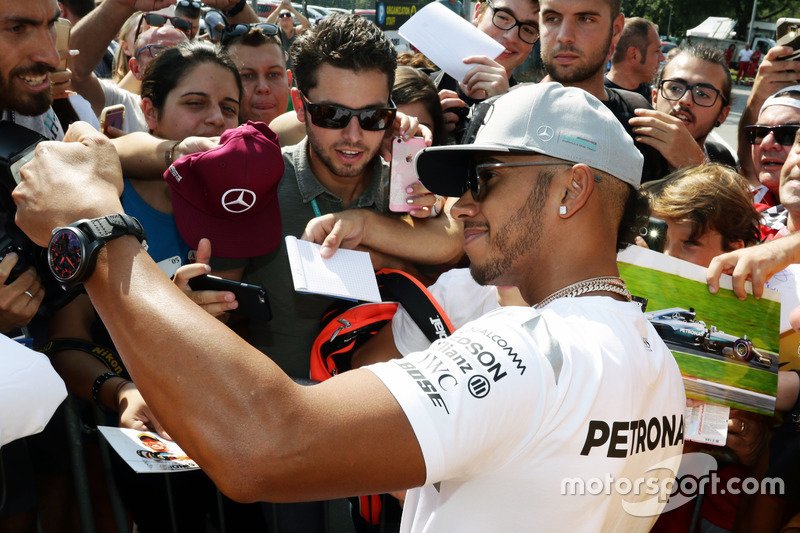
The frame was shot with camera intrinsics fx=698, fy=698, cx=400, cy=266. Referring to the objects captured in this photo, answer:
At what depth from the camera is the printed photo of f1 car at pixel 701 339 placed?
247 centimetres

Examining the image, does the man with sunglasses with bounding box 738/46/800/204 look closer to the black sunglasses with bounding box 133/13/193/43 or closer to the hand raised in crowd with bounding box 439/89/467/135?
the hand raised in crowd with bounding box 439/89/467/135

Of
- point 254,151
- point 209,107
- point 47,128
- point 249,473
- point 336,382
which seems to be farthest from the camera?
point 209,107

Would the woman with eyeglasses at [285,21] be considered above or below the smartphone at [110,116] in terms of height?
above

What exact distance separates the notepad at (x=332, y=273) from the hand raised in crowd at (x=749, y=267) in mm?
1269

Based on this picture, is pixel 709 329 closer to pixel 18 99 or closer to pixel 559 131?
pixel 559 131

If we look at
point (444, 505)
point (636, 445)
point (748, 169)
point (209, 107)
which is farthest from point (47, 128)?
point (748, 169)

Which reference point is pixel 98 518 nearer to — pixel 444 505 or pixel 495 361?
pixel 444 505

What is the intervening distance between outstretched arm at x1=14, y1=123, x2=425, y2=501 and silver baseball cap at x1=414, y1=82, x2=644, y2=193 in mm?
774

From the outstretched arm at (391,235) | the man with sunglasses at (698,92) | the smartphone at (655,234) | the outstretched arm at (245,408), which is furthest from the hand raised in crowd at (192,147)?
the man with sunglasses at (698,92)

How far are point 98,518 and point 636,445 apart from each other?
2684 millimetres

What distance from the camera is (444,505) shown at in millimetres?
1538

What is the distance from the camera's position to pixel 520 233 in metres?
1.88

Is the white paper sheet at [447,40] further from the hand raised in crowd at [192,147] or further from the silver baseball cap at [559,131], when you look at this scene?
the silver baseball cap at [559,131]

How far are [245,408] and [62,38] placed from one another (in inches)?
110
